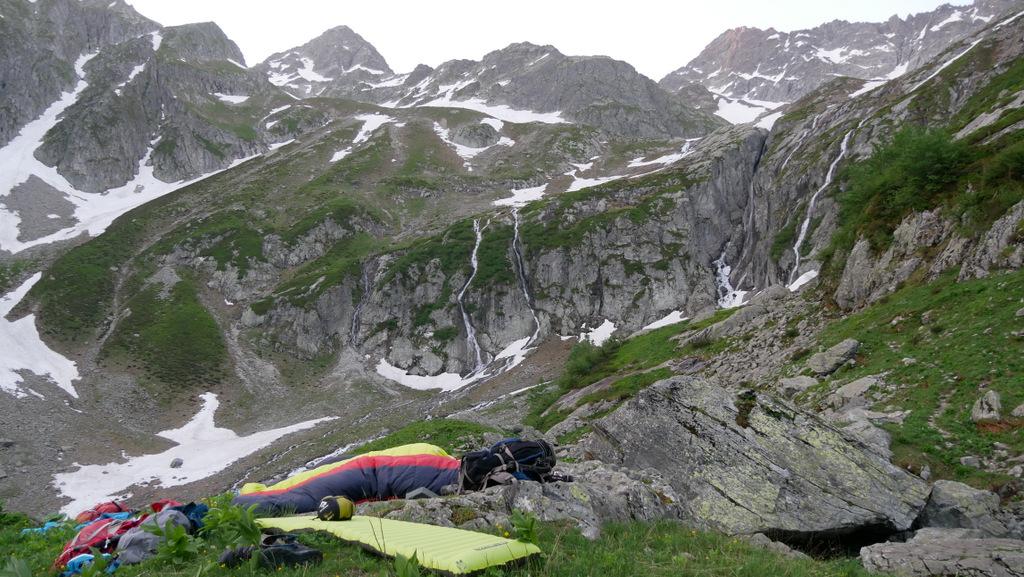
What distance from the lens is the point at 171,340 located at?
7388 centimetres

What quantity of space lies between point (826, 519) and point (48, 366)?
83.9 meters

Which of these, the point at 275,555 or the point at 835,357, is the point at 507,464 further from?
the point at 835,357

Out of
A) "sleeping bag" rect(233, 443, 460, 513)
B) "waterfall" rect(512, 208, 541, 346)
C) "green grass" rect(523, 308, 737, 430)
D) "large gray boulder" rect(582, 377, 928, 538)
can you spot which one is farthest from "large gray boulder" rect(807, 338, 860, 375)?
"waterfall" rect(512, 208, 541, 346)

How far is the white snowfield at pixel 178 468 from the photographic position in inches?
1631

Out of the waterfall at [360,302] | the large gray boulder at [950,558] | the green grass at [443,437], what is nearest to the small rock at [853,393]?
the large gray boulder at [950,558]

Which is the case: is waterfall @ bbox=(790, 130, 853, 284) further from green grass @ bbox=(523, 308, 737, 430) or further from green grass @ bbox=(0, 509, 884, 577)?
green grass @ bbox=(0, 509, 884, 577)

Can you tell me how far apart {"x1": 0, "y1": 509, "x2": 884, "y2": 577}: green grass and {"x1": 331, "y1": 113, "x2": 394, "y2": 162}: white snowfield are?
15289 cm

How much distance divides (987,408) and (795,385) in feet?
24.9

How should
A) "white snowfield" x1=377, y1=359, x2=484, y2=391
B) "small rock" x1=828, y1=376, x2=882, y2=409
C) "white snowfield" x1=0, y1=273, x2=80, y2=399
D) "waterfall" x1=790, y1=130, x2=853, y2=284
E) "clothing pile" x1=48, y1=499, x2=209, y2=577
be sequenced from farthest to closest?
"white snowfield" x1=377, y1=359, x2=484, y2=391, "waterfall" x1=790, y1=130, x2=853, y2=284, "white snowfield" x1=0, y1=273, x2=80, y2=399, "small rock" x1=828, y1=376, x2=882, y2=409, "clothing pile" x1=48, y1=499, x2=209, y2=577


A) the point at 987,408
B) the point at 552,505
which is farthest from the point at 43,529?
the point at 987,408

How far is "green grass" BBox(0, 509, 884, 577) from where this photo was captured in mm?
5410

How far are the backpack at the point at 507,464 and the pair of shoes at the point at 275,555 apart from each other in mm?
3909

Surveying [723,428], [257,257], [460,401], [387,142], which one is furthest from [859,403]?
[387,142]

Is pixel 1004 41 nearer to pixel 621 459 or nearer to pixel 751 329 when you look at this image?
pixel 751 329
